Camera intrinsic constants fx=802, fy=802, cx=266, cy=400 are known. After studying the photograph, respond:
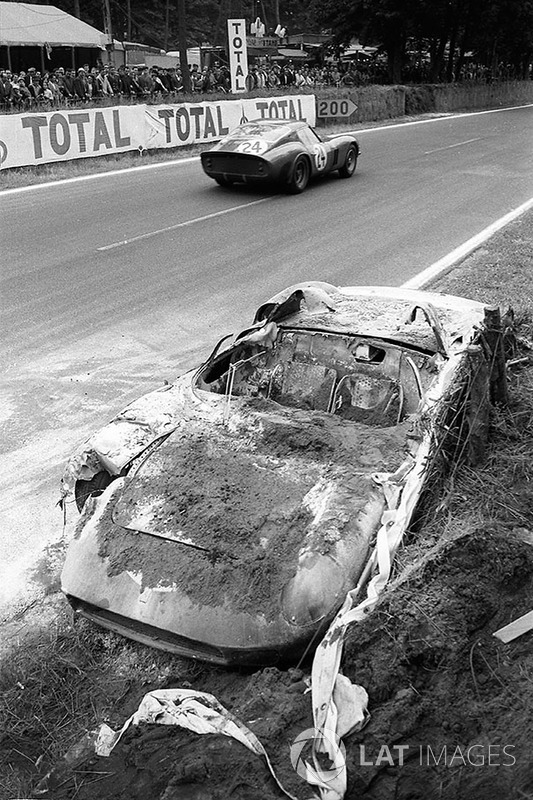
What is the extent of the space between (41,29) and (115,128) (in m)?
20.1

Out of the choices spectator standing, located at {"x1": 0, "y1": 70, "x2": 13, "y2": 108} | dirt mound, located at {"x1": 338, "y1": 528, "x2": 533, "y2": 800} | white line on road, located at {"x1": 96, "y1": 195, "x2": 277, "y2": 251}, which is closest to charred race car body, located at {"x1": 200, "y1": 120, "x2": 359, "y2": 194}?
white line on road, located at {"x1": 96, "y1": 195, "x2": 277, "y2": 251}

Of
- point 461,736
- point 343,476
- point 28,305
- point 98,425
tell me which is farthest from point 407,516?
point 28,305

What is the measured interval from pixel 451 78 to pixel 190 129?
33881 millimetres

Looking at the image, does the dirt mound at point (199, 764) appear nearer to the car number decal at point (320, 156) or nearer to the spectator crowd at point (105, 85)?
the car number decal at point (320, 156)

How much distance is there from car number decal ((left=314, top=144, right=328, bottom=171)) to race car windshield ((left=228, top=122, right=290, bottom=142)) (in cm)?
101

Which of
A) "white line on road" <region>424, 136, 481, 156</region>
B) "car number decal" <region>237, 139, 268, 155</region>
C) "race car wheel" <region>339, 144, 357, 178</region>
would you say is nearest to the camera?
"car number decal" <region>237, 139, 268, 155</region>

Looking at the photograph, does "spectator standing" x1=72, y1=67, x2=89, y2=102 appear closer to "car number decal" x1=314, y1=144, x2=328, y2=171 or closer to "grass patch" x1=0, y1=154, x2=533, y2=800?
"car number decal" x1=314, y1=144, x2=328, y2=171

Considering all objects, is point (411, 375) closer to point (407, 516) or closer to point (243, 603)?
point (407, 516)

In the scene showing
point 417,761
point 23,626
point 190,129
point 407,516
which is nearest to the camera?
point 417,761

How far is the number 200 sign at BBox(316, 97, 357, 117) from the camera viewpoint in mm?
28727

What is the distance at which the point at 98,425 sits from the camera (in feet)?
21.6

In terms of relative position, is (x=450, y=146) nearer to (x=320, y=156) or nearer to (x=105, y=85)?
(x=320, y=156)

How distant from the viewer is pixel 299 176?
52.7 ft

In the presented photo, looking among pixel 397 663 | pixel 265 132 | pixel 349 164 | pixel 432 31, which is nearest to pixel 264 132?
pixel 265 132
